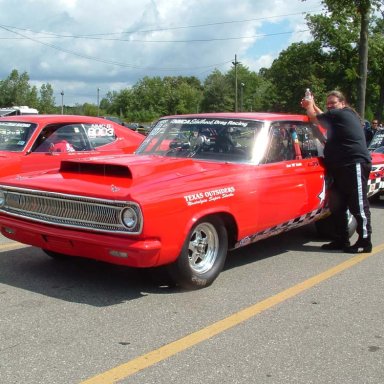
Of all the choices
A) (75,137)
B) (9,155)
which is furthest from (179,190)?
(75,137)

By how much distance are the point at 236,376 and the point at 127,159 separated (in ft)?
9.08

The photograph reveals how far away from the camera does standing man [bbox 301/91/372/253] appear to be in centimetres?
646

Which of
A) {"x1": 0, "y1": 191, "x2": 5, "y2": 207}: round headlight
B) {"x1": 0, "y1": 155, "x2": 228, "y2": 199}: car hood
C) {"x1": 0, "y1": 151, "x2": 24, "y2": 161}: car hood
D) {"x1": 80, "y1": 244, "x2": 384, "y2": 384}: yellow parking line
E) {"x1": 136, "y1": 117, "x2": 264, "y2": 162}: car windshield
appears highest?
{"x1": 136, "y1": 117, "x2": 264, "y2": 162}: car windshield

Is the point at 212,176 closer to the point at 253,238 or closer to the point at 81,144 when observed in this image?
the point at 253,238

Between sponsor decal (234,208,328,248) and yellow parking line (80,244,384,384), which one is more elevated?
sponsor decal (234,208,328,248)

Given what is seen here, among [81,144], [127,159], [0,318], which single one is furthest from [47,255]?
[81,144]

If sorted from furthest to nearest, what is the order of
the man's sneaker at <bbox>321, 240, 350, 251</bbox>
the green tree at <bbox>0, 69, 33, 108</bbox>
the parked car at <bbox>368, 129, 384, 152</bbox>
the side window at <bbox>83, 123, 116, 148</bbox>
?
the green tree at <bbox>0, 69, 33, 108</bbox> < the parked car at <bbox>368, 129, 384, 152</bbox> < the side window at <bbox>83, 123, 116, 148</bbox> < the man's sneaker at <bbox>321, 240, 350, 251</bbox>

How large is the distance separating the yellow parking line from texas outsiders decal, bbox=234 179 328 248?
25.1 inches

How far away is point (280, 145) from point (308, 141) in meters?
0.69

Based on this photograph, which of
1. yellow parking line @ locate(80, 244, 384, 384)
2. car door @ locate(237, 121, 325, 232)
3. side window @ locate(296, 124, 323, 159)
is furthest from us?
side window @ locate(296, 124, 323, 159)

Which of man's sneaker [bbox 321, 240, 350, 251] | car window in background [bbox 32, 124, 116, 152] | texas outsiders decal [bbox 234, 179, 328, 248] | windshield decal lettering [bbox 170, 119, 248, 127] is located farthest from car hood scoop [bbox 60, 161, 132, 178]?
car window in background [bbox 32, 124, 116, 152]

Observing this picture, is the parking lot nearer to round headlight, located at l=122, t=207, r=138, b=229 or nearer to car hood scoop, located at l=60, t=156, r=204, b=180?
round headlight, located at l=122, t=207, r=138, b=229

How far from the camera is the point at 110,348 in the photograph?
3.68 meters

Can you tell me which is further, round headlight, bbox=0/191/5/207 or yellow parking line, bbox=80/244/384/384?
round headlight, bbox=0/191/5/207
